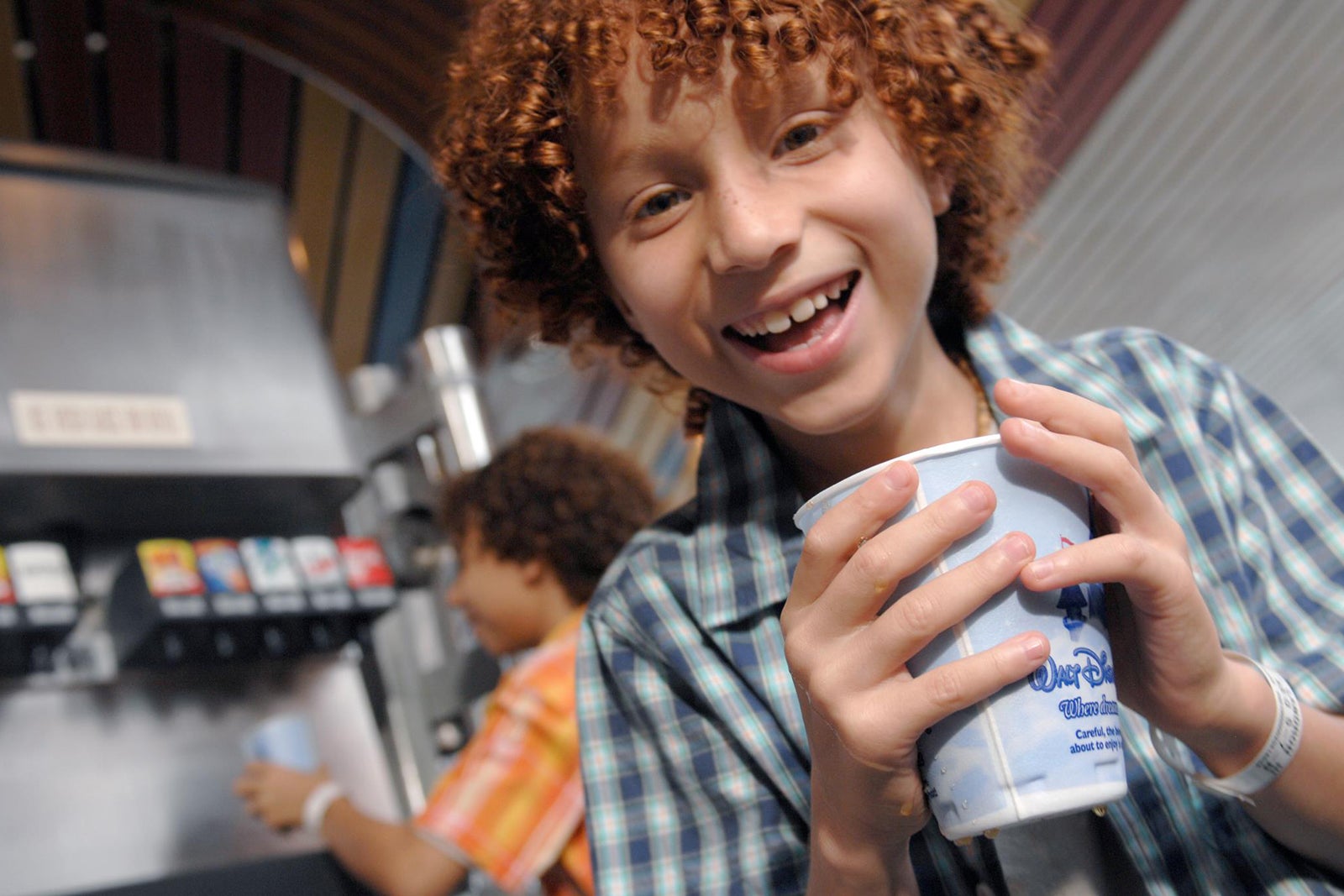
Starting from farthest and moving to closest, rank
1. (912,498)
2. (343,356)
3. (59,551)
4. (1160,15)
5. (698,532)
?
(343,356), (1160,15), (59,551), (698,532), (912,498)

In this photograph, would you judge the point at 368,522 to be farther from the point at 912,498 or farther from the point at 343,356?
the point at 343,356

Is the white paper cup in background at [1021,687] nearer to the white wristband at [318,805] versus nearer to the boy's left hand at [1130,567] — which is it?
the boy's left hand at [1130,567]

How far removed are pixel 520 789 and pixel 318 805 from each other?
1.16 ft

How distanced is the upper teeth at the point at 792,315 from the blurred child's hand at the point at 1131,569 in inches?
8.3

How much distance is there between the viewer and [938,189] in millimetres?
1075

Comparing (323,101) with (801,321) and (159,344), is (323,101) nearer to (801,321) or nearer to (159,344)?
(159,344)

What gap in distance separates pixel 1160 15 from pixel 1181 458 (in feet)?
4.35

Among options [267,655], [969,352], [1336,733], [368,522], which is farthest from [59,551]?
[1336,733]

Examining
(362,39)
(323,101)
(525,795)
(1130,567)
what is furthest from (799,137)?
(323,101)

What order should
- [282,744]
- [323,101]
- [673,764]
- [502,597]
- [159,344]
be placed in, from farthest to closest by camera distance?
[323,101] → [502,597] → [159,344] → [282,744] → [673,764]

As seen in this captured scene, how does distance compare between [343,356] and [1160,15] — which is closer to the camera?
[1160,15]

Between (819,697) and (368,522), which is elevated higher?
(819,697)

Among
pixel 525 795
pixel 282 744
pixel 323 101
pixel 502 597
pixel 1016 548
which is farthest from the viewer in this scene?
pixel 323 101

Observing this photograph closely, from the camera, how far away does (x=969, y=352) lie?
1112 mm
